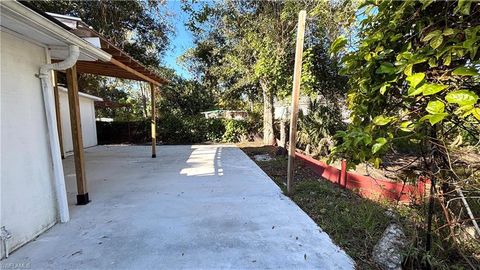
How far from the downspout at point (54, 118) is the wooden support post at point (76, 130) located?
533 millimetres

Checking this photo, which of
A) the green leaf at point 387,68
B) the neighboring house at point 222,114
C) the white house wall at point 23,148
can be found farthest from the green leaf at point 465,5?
the neighboring house at point 222,114

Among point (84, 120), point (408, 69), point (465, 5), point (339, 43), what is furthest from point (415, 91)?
point (84, 120)

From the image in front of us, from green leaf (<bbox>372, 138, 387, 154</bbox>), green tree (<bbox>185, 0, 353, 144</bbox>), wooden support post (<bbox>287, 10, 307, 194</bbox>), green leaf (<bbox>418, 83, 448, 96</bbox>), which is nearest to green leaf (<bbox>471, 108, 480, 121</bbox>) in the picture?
green leaf (<bbox>418, 83, 448, 96</bbox>)

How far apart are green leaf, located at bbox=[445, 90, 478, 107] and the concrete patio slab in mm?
1614

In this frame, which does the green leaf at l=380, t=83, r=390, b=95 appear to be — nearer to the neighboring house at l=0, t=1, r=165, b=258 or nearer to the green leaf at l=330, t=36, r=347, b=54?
the green leaf at l=330, t=36, r=347, b=54

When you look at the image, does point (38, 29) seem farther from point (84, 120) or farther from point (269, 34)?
point (84, 120)

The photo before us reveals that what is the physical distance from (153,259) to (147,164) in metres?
5.04

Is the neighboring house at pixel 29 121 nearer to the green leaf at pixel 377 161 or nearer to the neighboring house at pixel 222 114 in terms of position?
the green leaf at pixel 377 161

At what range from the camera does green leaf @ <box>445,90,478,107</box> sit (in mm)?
1198

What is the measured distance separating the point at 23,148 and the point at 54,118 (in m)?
0.55

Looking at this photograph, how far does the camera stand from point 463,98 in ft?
4.02

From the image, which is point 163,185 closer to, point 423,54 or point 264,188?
→ point 264,188

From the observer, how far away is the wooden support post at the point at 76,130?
362 cm

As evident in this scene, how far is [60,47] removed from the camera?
10.7ft
